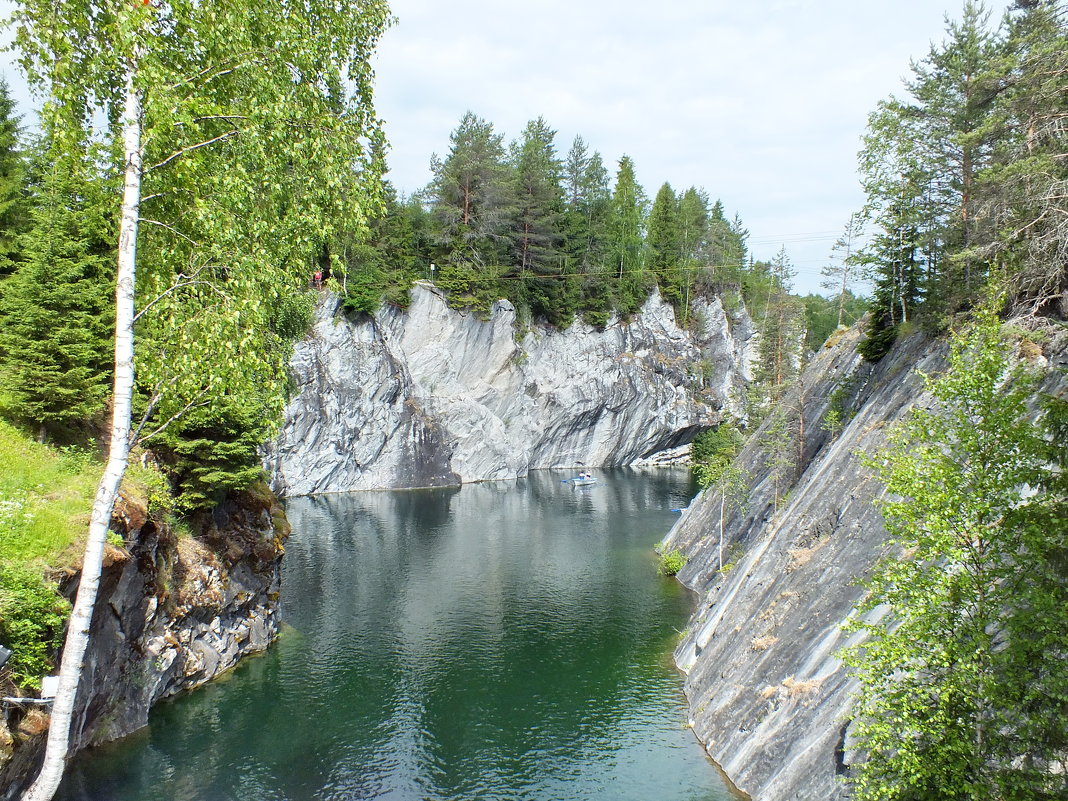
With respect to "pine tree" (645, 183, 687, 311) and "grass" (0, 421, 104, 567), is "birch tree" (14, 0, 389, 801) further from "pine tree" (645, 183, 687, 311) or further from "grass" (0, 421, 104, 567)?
"pine tree" (645, 183, 687, 311)

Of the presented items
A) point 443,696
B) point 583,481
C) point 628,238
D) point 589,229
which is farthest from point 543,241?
point 443,696

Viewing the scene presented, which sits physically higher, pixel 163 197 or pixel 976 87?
pixel 976 87

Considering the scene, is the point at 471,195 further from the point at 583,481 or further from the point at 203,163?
the point at 203,163

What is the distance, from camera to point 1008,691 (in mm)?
7926

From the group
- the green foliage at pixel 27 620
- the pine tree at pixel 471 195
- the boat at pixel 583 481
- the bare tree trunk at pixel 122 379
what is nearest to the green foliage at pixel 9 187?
the green foliage at pixel 27 620

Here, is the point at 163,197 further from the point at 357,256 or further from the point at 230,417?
the point at 357,256

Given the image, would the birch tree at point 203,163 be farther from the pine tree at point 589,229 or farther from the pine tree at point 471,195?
the pine tree at point 589,229

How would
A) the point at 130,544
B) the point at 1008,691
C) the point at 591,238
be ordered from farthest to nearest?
the point at 591,238 < the point at 130,544 < the point at 1008,691

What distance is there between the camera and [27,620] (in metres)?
9.66

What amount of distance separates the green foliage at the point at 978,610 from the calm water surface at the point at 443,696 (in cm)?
997

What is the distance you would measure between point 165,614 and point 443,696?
903 cm

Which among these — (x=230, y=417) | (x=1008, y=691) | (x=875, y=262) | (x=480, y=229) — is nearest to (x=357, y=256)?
(x=480, y=229)

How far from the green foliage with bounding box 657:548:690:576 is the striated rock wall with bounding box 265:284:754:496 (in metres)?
32.0

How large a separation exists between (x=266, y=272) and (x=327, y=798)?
14.3m
